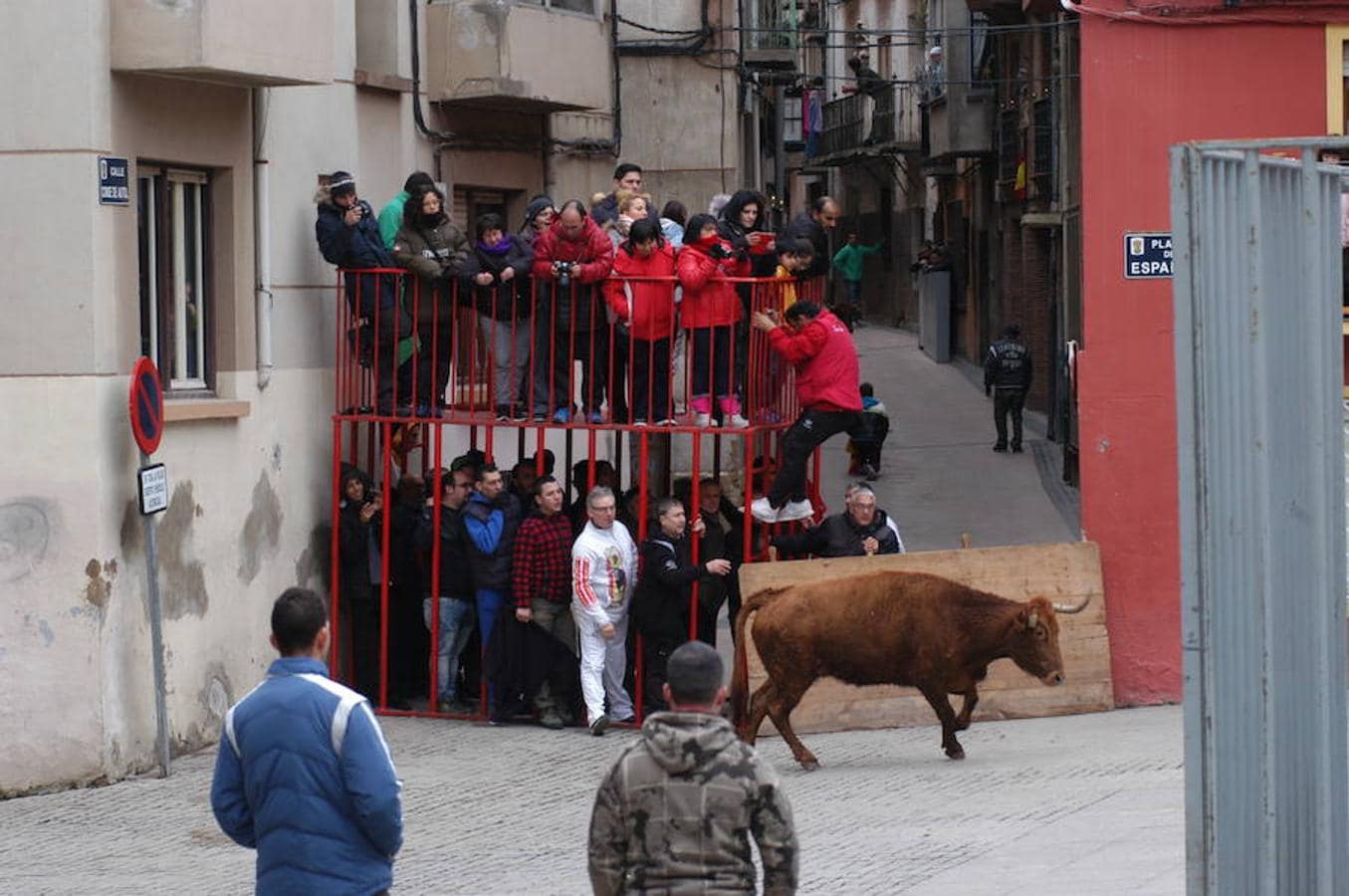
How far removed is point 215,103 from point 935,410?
877 inches

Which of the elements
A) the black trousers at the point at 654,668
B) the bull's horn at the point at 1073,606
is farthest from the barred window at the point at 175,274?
the bull's horn at the point at 1073,606

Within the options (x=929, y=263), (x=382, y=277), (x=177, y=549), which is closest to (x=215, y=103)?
(x=382, y=277)

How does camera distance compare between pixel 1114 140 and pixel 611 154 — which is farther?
pixel 611 154

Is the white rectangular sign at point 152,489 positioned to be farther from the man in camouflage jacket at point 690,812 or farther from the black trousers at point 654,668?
the man in camouflage jacket at point 690,812

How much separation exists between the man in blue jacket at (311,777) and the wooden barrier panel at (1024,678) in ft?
26.7

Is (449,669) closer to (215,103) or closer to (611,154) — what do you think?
(215,103)

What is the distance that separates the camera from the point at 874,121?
2095 inches

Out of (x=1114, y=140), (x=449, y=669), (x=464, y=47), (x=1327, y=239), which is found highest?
(x=464, y=47)

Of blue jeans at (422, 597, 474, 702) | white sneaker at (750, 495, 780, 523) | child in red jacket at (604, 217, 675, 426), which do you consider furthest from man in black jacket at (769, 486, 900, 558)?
blue jeans at (422, 597, 474, 702)

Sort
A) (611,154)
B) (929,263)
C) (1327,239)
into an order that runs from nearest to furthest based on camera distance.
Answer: (1327,239), (611,154), (929,263)

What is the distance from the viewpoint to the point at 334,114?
1677cm

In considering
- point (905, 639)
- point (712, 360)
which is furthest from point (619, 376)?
point (905, 639)

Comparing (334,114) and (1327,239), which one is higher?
(334,114)

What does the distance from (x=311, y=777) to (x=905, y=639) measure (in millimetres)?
7191
